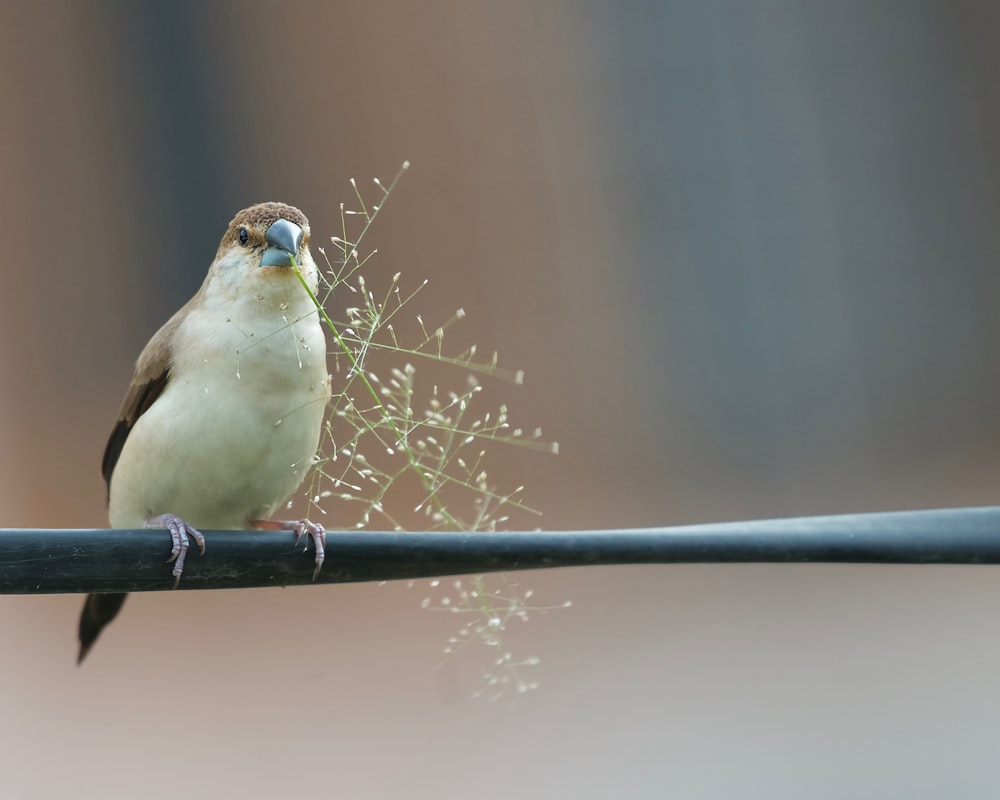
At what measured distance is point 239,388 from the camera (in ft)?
8.82

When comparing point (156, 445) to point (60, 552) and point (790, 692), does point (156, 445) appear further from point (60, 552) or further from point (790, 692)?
point (790, 692)

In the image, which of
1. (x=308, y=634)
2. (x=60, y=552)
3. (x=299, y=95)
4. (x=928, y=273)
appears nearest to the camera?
(x=60, y=552)

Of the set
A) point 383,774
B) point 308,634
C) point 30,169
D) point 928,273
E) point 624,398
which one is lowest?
point 383,774

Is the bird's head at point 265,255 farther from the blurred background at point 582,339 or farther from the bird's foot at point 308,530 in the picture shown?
the blurred background at point 582,339

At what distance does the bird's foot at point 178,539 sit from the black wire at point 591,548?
5 cm

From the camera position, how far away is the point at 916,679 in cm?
594

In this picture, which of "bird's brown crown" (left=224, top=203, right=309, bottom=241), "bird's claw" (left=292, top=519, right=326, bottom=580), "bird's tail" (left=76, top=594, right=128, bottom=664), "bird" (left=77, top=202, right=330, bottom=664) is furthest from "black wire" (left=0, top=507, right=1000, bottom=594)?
"bird's tail" (left=76, top=594, right=128, bottom=664)

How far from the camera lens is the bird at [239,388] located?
2678mm

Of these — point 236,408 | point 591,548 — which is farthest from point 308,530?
point 591,548

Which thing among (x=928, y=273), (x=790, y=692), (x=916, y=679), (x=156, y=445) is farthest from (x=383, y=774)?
(x=928, y=273)

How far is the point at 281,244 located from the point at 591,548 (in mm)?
1070

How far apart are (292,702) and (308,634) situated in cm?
32

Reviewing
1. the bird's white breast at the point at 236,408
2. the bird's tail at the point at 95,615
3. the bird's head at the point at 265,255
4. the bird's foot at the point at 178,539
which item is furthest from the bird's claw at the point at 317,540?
the bird's tail at the point at 95,615

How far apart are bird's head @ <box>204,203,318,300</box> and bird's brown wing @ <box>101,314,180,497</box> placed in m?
0.18
